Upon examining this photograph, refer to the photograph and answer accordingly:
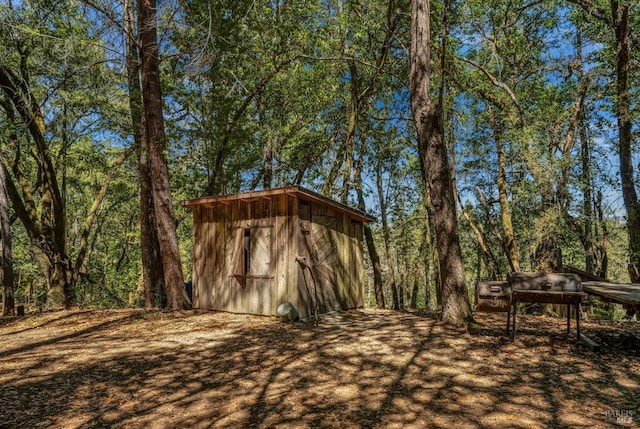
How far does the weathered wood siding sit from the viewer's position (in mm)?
8375

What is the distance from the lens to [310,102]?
1426cm

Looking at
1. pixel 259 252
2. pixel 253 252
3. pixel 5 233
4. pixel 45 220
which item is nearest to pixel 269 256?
pixel 259 252

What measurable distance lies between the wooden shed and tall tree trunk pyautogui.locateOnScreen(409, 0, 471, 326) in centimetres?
289

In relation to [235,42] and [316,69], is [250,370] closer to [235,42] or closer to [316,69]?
[235,42]

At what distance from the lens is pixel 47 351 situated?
553 cm

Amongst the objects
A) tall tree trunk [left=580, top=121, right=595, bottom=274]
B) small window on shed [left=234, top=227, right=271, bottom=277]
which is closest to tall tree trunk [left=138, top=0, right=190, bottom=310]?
small window on shed [left=234, top=227, right=271, bottom=277]

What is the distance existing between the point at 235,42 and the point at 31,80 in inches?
286

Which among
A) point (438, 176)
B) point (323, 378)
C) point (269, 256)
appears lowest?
point (323, 378)

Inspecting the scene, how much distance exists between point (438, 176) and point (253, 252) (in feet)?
15.9

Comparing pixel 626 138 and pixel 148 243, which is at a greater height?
pixel 626 138

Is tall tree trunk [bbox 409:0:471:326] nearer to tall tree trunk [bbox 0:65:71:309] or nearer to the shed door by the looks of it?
the shed door

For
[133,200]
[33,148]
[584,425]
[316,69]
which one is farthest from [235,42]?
[133,200]

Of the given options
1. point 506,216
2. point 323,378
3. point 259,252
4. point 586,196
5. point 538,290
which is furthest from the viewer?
point 506,216

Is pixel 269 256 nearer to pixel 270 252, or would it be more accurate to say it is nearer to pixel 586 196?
pixel 270 252
